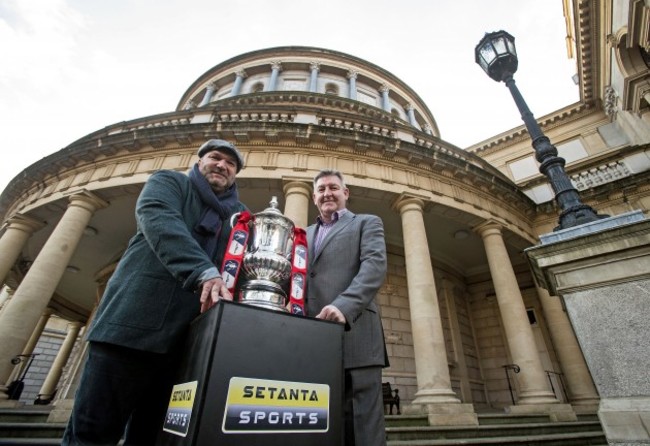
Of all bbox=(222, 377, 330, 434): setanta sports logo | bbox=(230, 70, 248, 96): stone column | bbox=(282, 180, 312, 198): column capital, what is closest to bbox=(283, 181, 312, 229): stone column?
bbox=(282, 180, 312, 198): column capital

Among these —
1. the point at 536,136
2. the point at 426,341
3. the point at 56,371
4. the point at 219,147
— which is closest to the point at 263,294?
the point at 219,147

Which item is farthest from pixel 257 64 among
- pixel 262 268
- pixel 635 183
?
pixel 262 268

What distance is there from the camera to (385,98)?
71.2ft

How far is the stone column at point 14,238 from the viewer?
30.8ft

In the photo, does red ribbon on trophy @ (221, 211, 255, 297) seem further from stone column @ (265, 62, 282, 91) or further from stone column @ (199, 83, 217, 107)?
stone column @ (199, 83, 217, 107)

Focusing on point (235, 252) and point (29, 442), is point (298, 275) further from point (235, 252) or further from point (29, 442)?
point (29, 442)

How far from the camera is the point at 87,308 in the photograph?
1864 cm

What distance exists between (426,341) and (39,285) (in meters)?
9.89

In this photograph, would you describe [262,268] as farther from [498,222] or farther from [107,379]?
[498,222]

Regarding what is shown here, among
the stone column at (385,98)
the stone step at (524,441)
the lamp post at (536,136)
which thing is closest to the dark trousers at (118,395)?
the stone step at (524,441)

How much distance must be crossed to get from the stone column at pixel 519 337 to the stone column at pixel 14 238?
1483 centimetres

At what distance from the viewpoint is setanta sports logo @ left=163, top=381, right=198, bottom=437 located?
1.24m

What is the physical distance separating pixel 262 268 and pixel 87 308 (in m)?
22.3

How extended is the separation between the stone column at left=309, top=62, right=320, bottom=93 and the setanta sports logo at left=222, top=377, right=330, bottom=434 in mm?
20228
